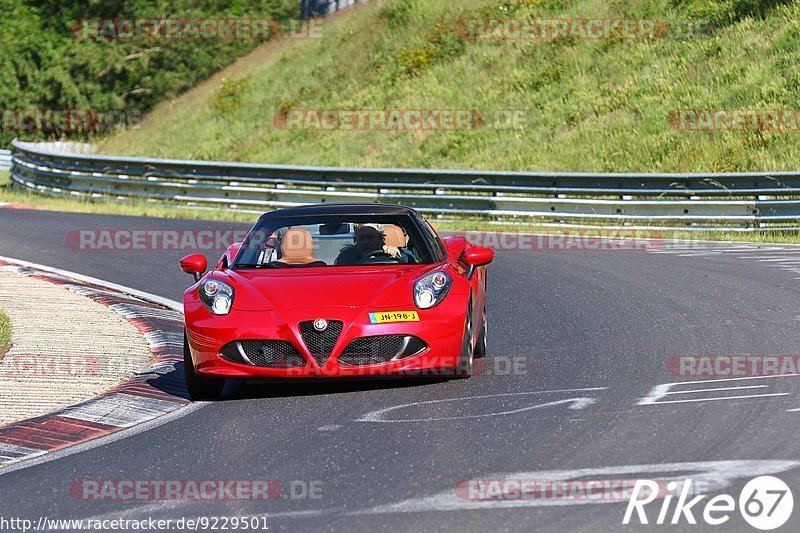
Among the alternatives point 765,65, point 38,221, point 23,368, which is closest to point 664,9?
point 765,65

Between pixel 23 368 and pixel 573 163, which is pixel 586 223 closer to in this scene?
pixel 573 163

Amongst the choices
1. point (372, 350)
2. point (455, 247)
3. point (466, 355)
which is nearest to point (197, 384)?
point (372, 350)

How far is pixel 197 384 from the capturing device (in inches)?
317

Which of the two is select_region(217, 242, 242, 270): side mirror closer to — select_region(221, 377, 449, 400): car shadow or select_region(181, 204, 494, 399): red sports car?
select_region(181, 204, 494, 399): red sports car

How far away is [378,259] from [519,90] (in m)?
27.0

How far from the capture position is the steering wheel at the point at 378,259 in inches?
344

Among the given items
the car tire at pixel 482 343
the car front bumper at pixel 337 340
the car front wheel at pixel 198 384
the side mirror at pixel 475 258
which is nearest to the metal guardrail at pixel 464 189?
the car tire at pixel 482 343

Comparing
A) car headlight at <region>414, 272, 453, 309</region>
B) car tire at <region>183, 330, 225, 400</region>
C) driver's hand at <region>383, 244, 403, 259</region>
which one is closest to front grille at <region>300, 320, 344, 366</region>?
car headlight at <region>414, 272, 453, 309</region>

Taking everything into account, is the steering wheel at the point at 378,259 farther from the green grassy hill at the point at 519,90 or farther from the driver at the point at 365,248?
the green grassy hill at the point at 519,90

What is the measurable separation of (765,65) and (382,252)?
76.4 ft

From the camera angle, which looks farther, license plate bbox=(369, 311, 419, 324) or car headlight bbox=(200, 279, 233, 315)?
car headlight bbox=(200, 279, 233, 315)

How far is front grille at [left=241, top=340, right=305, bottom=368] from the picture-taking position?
7.69 meters

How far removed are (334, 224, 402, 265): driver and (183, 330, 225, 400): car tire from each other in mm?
1290

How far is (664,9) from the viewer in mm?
35594
